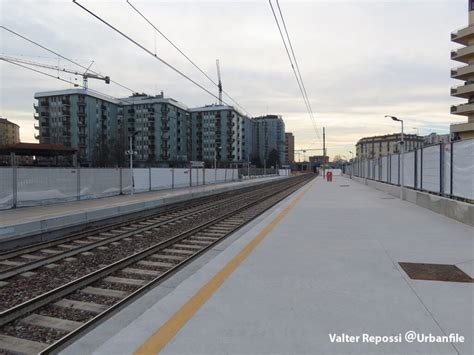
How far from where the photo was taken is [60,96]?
108 m

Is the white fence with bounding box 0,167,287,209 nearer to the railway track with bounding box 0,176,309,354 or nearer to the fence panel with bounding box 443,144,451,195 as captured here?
the railway track with bounding box 0,176,309,354

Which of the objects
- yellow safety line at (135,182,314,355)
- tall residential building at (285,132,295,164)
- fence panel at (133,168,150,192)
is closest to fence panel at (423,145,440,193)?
yellow safety line at (135,182,314,355)

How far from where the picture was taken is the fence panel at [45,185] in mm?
15570

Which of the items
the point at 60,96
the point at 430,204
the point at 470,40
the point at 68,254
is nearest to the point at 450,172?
the point at 430,204

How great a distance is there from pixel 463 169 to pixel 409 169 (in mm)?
7256

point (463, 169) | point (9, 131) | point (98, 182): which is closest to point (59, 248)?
point (463, 169)

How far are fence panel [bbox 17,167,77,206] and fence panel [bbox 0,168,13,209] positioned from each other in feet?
1.28

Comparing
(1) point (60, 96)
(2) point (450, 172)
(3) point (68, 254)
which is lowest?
(3) point (68, 254)

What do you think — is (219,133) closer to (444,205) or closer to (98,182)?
(98,182)

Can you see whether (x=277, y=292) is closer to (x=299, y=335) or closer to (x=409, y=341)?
(x=299, y=335)

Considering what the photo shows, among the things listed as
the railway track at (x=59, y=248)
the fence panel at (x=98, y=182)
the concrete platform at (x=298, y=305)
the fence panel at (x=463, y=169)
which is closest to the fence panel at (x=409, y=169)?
the fence panel at (x=463, y=169)

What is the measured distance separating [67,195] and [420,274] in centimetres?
1682

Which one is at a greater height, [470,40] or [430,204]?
[470,40]

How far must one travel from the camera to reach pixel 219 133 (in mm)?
132500
